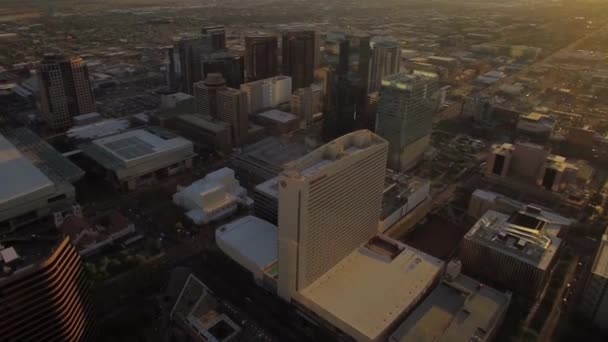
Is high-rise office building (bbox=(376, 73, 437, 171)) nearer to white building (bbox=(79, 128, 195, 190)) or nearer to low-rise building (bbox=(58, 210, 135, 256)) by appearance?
white building (bbox=(79, 128, 195, 190))

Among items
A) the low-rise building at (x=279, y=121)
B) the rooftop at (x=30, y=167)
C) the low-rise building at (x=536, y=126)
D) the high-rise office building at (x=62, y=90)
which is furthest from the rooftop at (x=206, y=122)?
the low-rise building at (x=536, y=126)

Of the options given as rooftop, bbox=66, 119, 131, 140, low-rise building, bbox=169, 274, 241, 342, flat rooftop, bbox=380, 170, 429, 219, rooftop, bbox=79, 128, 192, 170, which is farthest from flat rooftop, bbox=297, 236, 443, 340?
rooftop, bbox=66, 119, 131, 140

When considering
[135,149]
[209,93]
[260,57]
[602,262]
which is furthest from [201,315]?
[260,57]

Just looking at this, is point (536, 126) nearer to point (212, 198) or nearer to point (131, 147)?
point (212, 198)

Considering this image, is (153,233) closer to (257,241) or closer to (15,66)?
(257,241)

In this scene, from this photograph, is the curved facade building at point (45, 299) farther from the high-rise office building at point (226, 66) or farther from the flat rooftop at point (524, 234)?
the high-rise office building at point (226, 66)

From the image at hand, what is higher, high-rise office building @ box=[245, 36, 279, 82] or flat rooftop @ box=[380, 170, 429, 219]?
high-rise office building @ box=[245, 36, 279, 82]

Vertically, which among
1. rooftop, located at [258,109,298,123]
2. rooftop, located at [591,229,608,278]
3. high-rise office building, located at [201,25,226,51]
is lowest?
rooftop, located at [258,109,298,123]

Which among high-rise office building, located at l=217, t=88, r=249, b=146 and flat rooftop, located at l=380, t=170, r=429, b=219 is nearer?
flat rooftop, located at l=380, t=170, r=429, b=219
